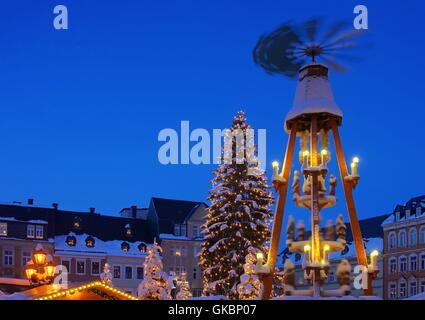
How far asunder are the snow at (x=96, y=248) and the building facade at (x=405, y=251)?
21775mm

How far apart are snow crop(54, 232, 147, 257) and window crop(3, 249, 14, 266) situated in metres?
3.89

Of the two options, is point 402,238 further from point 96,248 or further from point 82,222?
point 82,222

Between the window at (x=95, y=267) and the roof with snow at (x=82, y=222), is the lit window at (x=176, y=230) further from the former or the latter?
the window at (x=95, y=267)

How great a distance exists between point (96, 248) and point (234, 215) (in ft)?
101

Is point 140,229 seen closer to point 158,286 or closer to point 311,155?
point 158,286

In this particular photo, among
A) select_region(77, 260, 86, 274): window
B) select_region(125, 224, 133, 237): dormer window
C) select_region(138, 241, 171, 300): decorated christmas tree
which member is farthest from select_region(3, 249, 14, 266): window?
select_region(138, 241, 171, 300): decorated christmas tree

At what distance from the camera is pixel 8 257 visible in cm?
5997

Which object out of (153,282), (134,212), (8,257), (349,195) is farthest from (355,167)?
(134,212)

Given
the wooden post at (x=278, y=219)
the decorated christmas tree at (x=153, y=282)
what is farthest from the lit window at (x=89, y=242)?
the wooden post at (x=278, y=219)

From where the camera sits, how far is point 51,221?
62.9m

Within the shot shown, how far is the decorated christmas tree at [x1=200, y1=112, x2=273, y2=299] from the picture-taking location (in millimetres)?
35781

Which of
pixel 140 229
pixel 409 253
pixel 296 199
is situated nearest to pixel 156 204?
pixel 140 229

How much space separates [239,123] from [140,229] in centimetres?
3269
